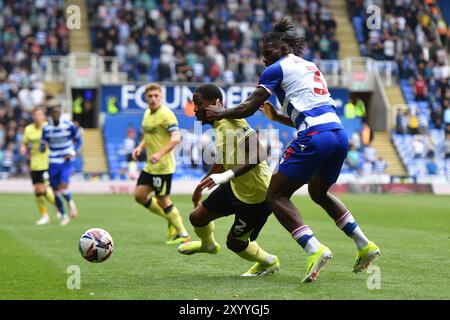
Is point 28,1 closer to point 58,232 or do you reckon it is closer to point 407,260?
point 58,232

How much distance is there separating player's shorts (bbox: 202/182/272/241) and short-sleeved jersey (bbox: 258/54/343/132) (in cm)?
109

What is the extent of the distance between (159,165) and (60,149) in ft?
15.9

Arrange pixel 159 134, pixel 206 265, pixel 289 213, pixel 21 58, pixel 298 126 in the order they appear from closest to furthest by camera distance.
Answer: pixel 289 213 < pixel 298 126 < pixel 206 265 < pixel 159 134 < pixel 21 58

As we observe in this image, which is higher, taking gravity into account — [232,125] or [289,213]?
[232,125]

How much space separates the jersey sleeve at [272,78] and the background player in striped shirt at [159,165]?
19.0 feet

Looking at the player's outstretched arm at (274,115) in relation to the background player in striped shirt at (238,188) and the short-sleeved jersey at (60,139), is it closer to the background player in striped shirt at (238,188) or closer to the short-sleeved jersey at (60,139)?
the background player in striped shirt at (238,188)

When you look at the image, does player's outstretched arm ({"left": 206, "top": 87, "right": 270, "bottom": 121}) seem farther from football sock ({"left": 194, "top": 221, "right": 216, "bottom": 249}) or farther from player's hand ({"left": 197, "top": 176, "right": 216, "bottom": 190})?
football sock ({"left": 194, "top": 221, "right": 216, "bottom": 249})

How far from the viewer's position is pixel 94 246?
34.3 ft

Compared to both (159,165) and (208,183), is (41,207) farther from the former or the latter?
(208,183)

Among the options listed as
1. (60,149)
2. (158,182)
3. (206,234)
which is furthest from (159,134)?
(206,234)

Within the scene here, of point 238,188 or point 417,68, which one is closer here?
point 238,188

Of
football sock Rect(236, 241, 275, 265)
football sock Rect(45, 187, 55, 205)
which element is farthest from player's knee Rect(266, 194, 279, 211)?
football sock Rect(45, 187, 55, 205)

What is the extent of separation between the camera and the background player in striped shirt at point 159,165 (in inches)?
595

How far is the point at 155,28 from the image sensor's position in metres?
40.7
